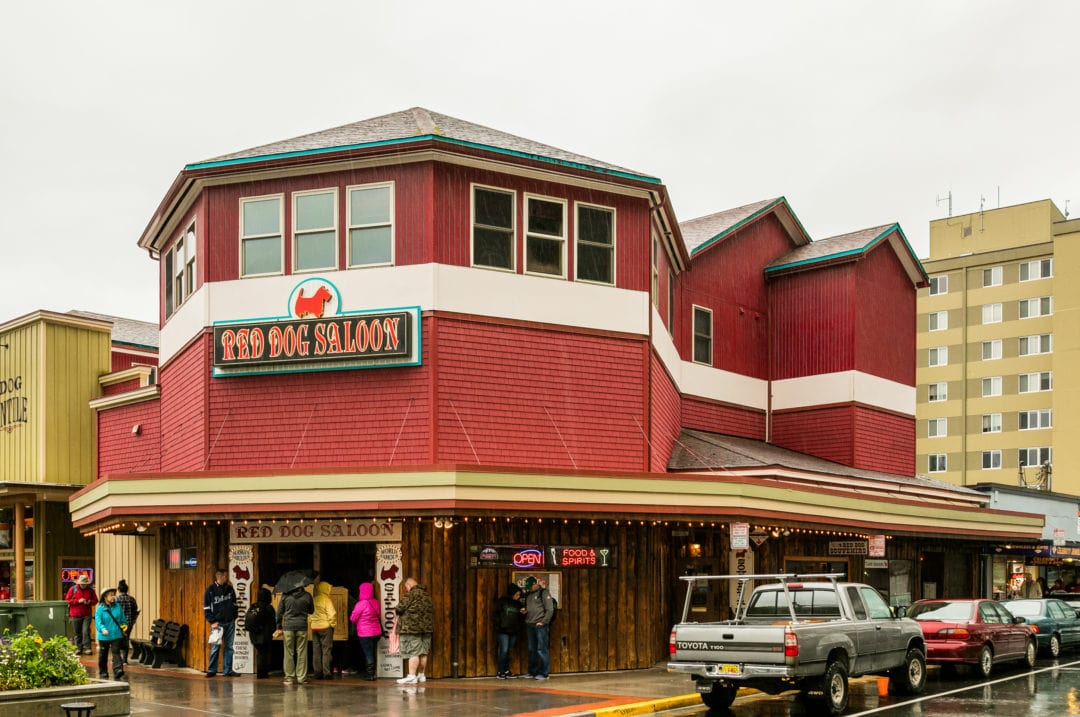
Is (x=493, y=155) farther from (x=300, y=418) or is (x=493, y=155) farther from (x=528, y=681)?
(x=528, y=681)

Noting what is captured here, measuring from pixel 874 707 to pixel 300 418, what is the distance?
1064 cm

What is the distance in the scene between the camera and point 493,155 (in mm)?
21266

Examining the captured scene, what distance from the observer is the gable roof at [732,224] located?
1171 inches

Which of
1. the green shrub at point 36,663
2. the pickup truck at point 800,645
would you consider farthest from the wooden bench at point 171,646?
the pickup truck at point 800,645

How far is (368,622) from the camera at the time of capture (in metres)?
19.1

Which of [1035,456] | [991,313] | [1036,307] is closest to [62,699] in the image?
[1035,456]

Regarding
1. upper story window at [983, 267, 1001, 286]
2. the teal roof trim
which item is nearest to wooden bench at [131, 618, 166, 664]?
the teal roof trim

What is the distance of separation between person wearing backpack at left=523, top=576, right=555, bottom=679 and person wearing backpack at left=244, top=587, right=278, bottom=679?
4.11m

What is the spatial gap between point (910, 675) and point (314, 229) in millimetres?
12586

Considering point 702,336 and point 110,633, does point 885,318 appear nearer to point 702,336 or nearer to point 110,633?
point 702,336

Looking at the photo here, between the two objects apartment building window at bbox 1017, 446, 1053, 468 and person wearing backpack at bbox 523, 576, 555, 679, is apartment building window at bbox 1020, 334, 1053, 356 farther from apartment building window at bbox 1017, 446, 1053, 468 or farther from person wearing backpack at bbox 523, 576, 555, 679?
person wearing backpack at bbox 523, 576, 555, 679

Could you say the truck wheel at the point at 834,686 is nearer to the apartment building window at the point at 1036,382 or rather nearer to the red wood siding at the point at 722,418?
the red wood siding at the point at 722,418

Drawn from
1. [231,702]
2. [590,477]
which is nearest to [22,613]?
[231,702]

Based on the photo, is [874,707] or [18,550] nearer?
[874,707]
